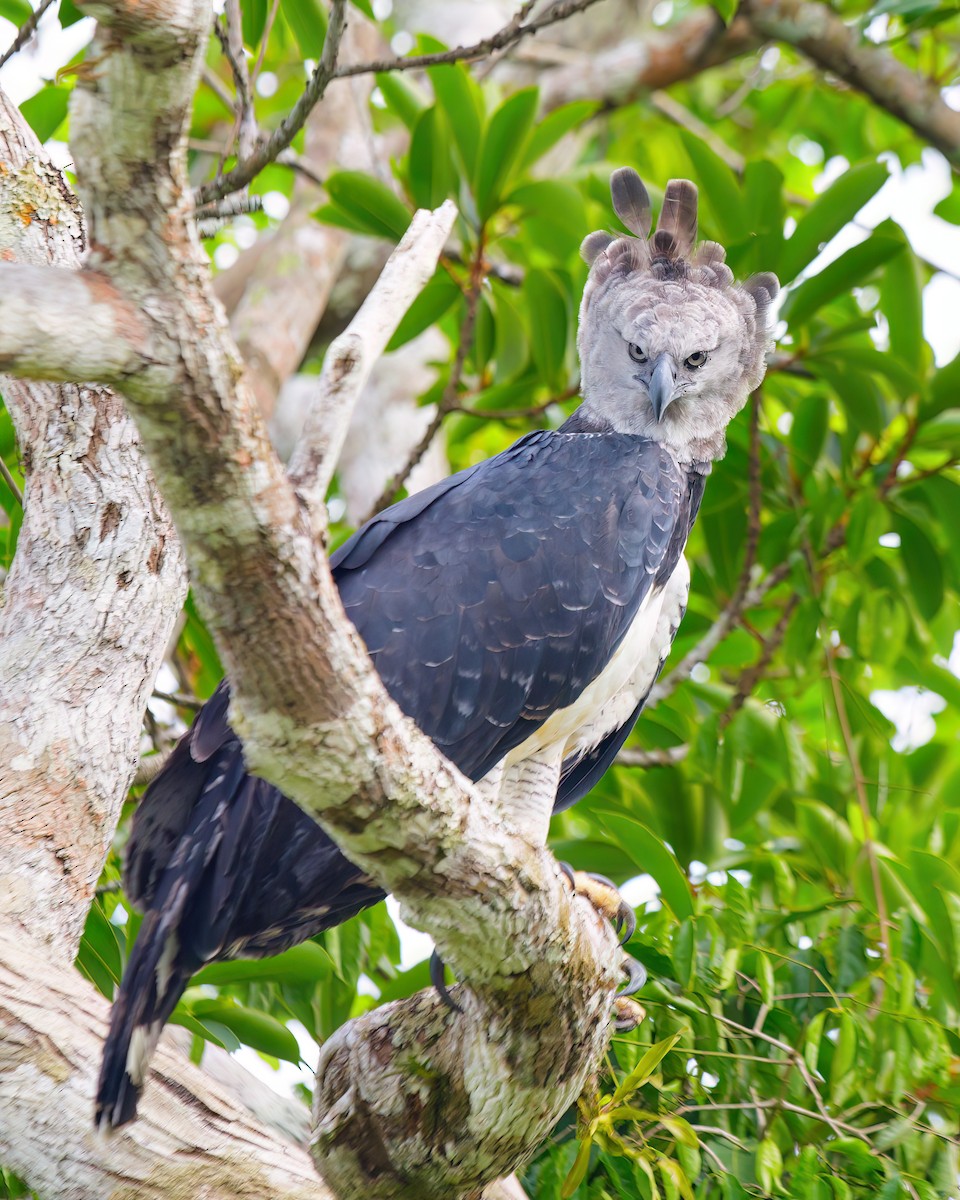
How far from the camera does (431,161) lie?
4207 mm

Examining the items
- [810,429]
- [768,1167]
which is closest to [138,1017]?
[768,1167]

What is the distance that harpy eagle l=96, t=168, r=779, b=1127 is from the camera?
106 inches

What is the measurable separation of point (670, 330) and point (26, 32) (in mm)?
1901

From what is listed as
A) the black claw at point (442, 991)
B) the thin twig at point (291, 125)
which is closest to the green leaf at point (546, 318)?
the thin twig at point (291, 125)

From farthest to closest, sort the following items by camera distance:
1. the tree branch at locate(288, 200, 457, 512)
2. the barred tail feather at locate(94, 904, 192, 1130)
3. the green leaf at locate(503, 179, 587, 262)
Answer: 1. the green leaf at locate(503, 179, 587, 262)
2. the barred tail feather at locate(94, 904, 192, 1130)
3. the tree branch at locate(288, 200, 457, 512)

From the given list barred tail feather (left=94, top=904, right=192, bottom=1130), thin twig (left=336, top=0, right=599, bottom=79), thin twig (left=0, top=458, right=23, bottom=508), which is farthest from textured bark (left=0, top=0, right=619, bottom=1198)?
thin twig (left=336, top=0, right=599, bottom=79)

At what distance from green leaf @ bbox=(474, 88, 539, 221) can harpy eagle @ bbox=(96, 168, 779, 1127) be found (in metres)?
0.39

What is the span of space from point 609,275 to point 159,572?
73.3 inches

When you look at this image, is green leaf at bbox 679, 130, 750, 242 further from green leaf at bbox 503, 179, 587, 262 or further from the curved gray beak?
the curved gray beak

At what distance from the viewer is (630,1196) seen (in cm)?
261

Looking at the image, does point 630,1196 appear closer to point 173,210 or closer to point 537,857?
point 537,857

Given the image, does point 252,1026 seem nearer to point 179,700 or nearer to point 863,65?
point 179,700

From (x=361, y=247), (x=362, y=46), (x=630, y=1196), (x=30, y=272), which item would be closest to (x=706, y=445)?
(x=630, y=1196)

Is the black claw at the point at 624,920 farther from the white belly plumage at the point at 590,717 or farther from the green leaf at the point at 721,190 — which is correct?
the green leaf at the point at 721,190
